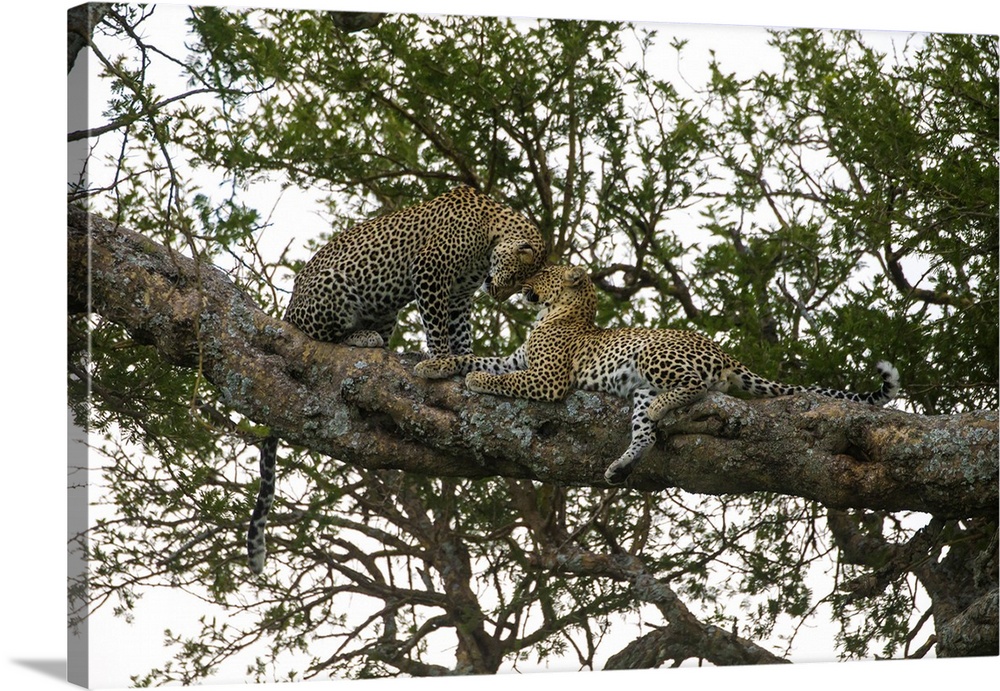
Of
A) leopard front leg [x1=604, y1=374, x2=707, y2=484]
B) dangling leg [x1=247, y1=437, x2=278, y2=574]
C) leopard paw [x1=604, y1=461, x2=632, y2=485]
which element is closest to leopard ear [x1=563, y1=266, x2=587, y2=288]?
leopard front leg [x1=604, y1=374, x2=707, y2=484]

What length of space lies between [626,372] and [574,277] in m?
0.69

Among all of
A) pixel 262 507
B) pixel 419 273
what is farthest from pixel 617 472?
pixel 262 507

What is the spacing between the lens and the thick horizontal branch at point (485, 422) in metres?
5.95

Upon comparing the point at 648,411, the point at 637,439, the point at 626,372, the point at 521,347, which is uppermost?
the point at 521,347

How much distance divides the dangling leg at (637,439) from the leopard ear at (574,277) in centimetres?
82

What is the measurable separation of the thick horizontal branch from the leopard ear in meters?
0.69

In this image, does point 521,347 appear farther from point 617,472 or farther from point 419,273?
point 617,472

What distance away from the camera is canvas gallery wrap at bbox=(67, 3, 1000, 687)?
608 centimetres

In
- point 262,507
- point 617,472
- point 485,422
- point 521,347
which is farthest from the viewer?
point 262,507

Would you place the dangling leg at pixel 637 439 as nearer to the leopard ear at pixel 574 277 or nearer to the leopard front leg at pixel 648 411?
the leopard front leg at pixel 648 411

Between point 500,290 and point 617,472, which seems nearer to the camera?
point 617,472

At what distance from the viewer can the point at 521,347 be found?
645 centimetres

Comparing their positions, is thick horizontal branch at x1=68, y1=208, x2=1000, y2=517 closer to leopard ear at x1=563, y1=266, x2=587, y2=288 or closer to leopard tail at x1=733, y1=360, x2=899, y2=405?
leopard tail at x1=733, y1=360, x2=899, y2=405

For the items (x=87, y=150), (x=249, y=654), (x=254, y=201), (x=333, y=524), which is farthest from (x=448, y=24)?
(x=249, y=654)
